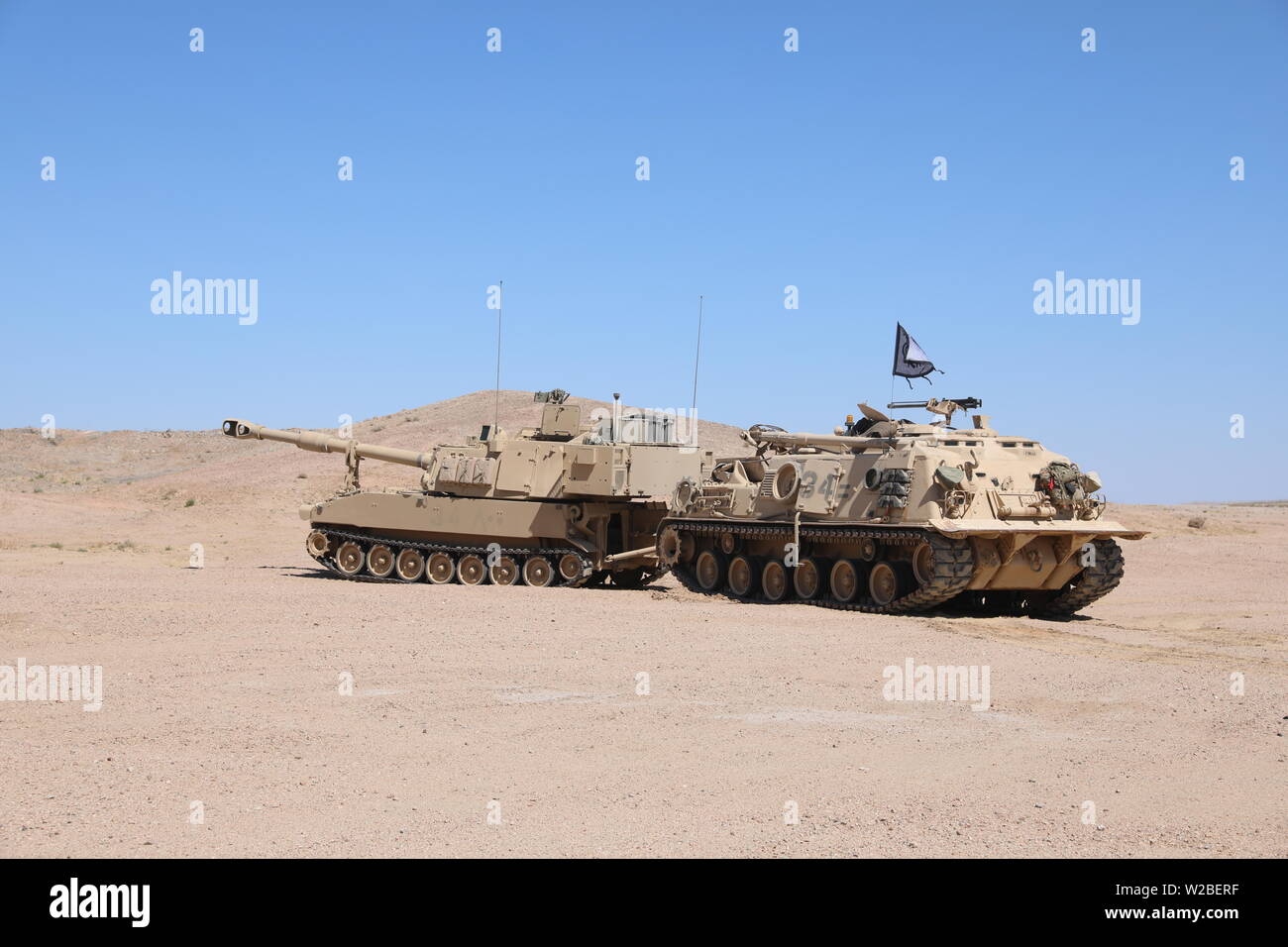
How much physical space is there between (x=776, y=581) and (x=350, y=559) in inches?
339

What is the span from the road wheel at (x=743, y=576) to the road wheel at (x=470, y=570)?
4869 mm

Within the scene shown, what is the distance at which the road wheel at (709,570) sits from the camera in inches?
930

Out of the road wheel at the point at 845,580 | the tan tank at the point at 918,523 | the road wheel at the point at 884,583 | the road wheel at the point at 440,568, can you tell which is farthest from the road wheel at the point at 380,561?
the road wheel at the point at 884,583

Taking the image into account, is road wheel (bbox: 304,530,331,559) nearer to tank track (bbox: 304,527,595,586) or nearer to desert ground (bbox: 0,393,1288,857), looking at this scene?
tank track (bbox: 304,527,595,586)

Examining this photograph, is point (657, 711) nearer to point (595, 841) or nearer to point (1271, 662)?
point (595, 841)

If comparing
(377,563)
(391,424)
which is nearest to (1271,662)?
(377,563)

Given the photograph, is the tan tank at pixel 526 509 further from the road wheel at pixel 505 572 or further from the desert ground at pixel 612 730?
the desert ground at pixel 612 730

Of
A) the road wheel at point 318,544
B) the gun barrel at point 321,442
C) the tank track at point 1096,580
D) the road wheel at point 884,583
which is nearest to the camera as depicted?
the road wheel at point 884,583

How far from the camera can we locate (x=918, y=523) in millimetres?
18953

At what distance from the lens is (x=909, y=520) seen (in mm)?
19234

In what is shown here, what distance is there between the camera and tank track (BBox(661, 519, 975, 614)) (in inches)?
730
